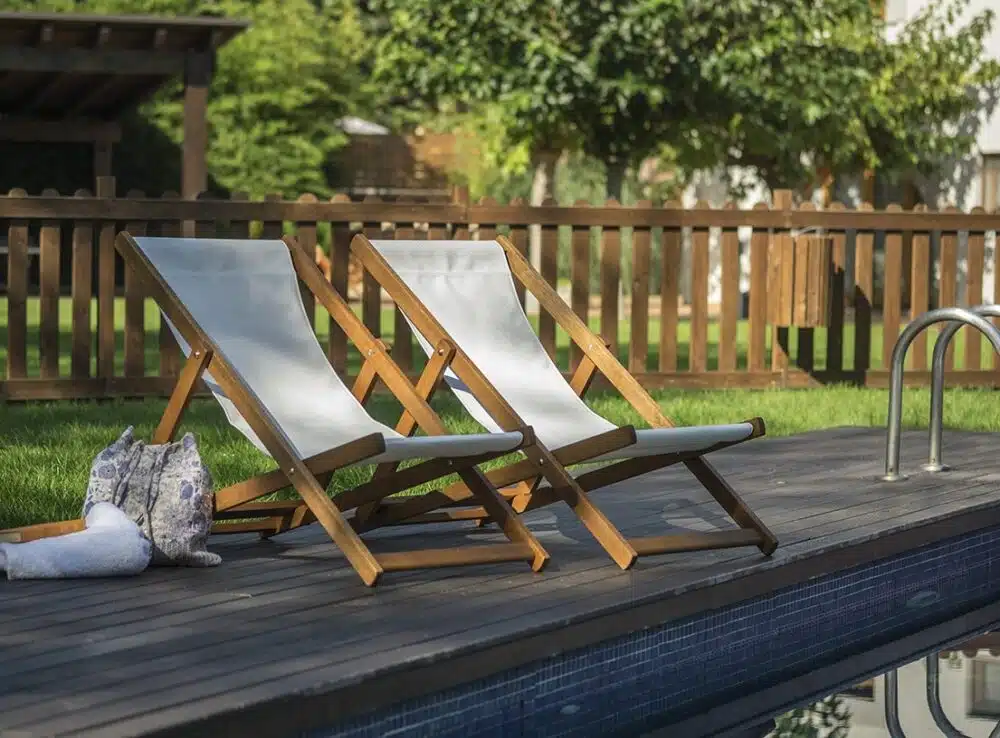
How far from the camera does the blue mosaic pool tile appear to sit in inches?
150

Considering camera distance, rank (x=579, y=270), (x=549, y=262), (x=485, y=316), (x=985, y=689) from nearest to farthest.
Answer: (x=985, y=689), (x=485, y=316), (x=549, y=262), (x=579, y=270)

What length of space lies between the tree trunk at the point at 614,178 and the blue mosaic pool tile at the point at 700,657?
1263 cm

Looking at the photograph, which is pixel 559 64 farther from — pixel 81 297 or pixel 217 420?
pixel 217 420

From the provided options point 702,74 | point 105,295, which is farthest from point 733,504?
point 702,74

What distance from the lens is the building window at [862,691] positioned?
16.5ft

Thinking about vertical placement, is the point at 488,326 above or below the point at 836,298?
above

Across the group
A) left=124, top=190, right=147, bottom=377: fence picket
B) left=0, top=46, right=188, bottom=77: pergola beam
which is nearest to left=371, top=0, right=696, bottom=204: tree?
left=0, top=46, right=188, bottom=77: pergola beam

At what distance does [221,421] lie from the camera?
27.0 feet

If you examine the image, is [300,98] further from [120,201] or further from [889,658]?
[889,658]

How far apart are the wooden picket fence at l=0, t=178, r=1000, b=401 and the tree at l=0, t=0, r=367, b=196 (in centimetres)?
1449

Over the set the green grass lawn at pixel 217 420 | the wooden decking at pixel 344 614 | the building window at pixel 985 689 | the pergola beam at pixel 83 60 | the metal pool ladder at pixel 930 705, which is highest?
the pergola beam at pixel 83 60

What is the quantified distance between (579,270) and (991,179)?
1216cm

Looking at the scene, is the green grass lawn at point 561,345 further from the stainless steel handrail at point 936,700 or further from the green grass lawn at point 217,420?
the stainless steel handrail at point 936,700

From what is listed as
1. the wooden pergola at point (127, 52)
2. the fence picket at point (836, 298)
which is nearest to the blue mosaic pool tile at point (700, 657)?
the fence picket at point (836, 298)
